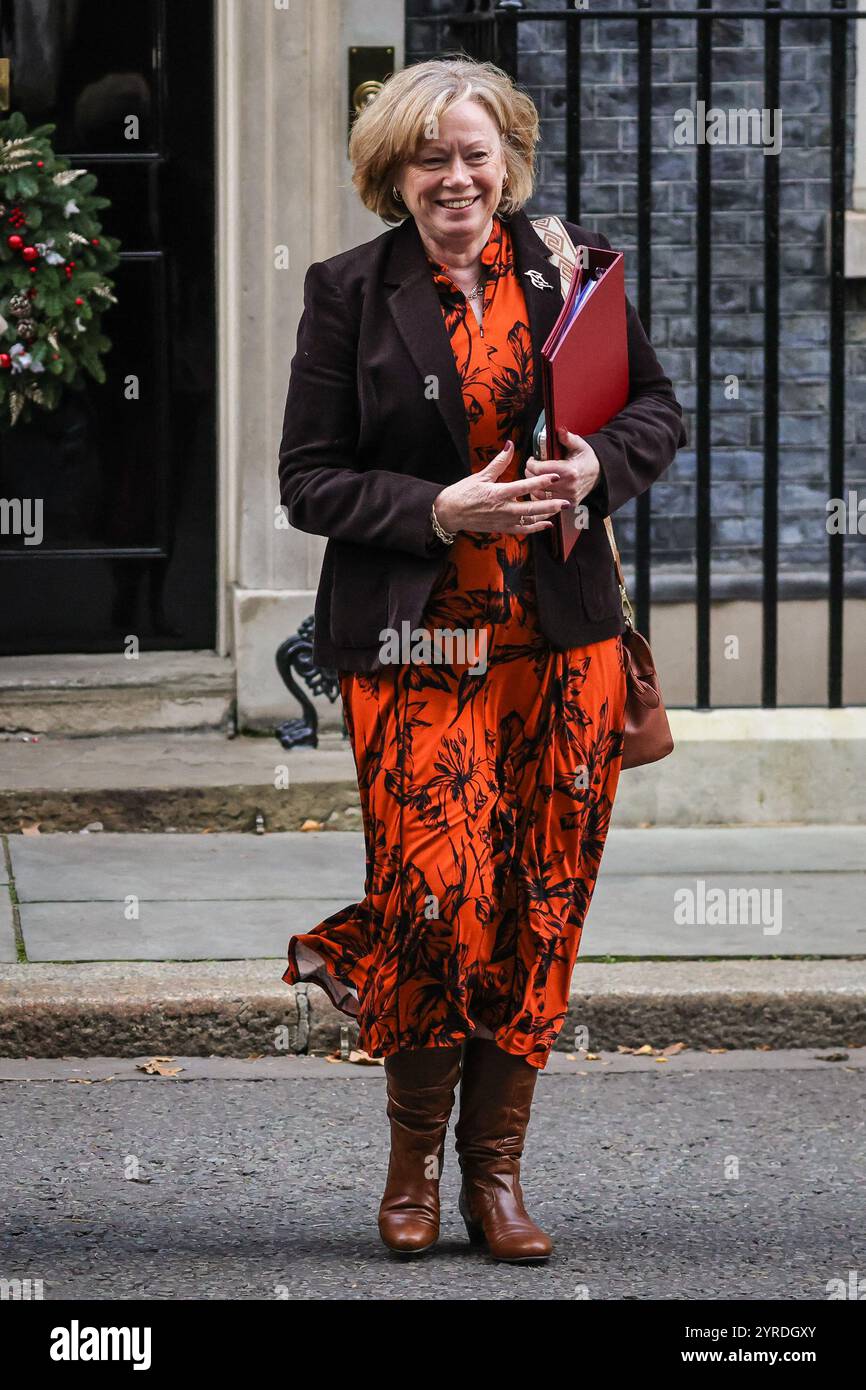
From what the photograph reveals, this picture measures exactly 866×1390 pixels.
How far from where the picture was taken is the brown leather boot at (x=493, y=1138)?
377cm

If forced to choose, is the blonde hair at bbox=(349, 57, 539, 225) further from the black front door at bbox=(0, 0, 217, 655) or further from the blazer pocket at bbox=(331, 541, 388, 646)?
the black front door at bbox=(0, 0, 217, 655)

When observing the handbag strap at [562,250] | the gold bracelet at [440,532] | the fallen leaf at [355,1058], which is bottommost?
the fallen leaf at [355,1058]

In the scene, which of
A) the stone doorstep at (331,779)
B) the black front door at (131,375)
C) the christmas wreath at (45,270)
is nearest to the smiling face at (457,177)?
the stone doorstep at (331,779)

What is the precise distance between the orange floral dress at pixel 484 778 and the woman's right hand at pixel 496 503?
6.3 inches

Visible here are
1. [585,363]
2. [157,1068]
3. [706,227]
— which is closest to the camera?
[585,363]

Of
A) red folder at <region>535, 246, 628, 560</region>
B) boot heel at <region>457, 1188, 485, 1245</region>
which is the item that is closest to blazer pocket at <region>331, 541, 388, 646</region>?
red folder at <region>535, 246, 628, 560</region>

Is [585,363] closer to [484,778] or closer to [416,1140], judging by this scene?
[484,778]

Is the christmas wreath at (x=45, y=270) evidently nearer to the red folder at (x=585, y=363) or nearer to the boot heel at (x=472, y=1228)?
the red folder at (x=585, y=363)

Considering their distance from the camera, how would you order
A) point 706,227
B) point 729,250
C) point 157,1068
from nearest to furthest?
point 157,1068 → point 706,227 → point 729,250

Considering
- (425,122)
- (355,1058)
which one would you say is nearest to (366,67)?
(355,1058)

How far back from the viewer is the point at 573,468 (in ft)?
11.5

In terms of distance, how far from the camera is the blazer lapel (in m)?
3.59

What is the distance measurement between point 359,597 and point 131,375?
404 cm

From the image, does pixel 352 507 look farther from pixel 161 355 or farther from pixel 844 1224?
pixel 161 355
